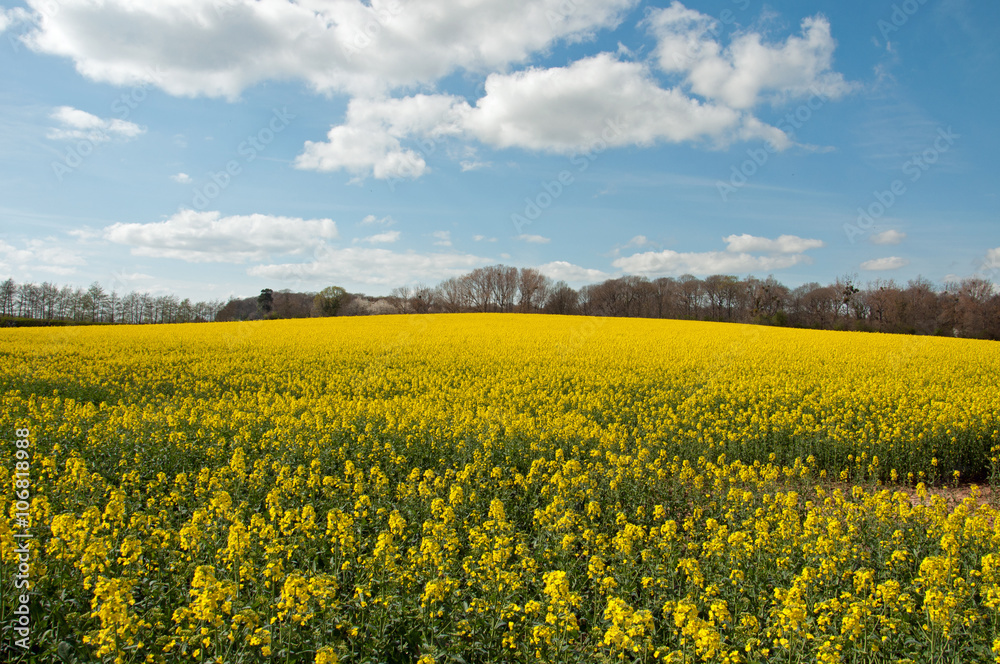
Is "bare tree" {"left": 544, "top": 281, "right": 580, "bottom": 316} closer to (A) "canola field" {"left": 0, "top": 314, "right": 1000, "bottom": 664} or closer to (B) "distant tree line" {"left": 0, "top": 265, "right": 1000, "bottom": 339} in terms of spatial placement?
(B) "distant tree line" {"left": 0, "top": 265, "right": 1000, "bottom": 339}

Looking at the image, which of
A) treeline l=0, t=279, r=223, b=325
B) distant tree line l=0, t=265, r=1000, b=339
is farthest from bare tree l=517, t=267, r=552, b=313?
treeline l=0, t=279, r=223, b=325

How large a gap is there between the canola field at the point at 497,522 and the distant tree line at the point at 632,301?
53.1 metres

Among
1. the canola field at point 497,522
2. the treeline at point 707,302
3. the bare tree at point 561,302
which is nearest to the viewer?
the canola field at point 497,522

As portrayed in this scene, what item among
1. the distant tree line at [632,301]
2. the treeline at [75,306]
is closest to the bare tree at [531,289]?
the distant tree line at [632,301]

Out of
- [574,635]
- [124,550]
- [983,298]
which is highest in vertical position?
[983,298]

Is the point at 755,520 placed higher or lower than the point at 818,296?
lower

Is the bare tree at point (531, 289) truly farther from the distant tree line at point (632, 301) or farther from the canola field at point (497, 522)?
the canola field at point (497, 522)

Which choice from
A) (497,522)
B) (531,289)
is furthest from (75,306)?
(497,522)

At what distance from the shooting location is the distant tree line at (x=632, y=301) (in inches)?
2335

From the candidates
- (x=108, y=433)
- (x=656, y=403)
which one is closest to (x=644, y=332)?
(x=656, y=403)

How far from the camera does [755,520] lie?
5.75 metres

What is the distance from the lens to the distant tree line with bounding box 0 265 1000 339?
59.3 meters

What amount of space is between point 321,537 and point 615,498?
3.82m

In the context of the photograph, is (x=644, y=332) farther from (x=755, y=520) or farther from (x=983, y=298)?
(x=983, y=298)
